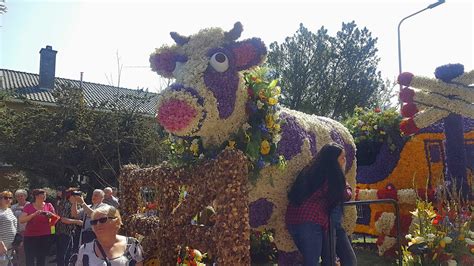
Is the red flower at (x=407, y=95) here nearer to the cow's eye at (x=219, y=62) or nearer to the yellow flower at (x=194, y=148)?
the cow's eye at (x=219, y=62)

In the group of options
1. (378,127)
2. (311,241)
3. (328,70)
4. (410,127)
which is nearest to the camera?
(311,241)

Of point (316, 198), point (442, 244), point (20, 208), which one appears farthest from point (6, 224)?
point (442, 244)

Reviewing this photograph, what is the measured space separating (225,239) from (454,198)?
3.56 m

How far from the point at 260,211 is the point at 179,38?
1.95 metres

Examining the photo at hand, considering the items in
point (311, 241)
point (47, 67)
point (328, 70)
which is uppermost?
point (47, 67)

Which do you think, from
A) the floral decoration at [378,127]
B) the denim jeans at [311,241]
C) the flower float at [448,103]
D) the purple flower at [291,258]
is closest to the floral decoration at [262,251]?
the floral decoration at [378,127]

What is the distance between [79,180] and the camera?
52.6ft

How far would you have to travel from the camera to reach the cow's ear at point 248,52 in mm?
4285

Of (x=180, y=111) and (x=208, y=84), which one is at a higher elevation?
(x=208, y=84)

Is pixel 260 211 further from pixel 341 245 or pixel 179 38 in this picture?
pixel 179 38

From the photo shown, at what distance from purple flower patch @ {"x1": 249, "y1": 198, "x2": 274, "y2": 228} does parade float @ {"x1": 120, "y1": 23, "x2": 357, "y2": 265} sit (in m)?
0.01

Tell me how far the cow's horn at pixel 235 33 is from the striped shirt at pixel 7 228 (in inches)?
165

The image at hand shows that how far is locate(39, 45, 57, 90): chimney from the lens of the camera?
2475 cm

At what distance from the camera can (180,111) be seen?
395 cm
